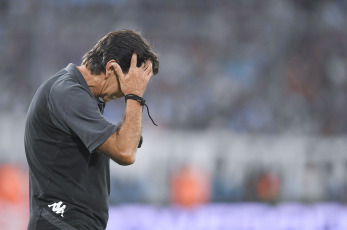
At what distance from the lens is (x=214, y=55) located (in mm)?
10688

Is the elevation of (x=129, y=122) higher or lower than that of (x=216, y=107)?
higher

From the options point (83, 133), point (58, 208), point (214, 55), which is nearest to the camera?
point (83, 133)

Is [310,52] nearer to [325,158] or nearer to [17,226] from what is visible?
[325,158]

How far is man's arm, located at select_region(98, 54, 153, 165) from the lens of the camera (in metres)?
2.84

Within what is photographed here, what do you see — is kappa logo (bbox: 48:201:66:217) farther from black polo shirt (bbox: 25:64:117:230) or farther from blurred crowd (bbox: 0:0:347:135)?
blurred crowd (bbox: 0:0:347:135)

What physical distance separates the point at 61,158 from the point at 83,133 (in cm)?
22

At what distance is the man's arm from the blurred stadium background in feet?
19.4

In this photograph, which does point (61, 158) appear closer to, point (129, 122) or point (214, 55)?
point (129, 122)

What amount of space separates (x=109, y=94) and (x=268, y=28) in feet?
26.1

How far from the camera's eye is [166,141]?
9211 mm

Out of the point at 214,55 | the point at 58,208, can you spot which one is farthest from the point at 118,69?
the point at 214,55

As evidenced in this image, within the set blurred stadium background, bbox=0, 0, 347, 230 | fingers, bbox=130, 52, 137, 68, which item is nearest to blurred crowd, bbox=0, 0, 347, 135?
blurred stadium background, bbox=0, 0, 347, 230

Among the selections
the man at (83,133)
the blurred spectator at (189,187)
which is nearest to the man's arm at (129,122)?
the man at (83,133)

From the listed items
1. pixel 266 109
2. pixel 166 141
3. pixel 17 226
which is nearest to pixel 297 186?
pixel 266 109
